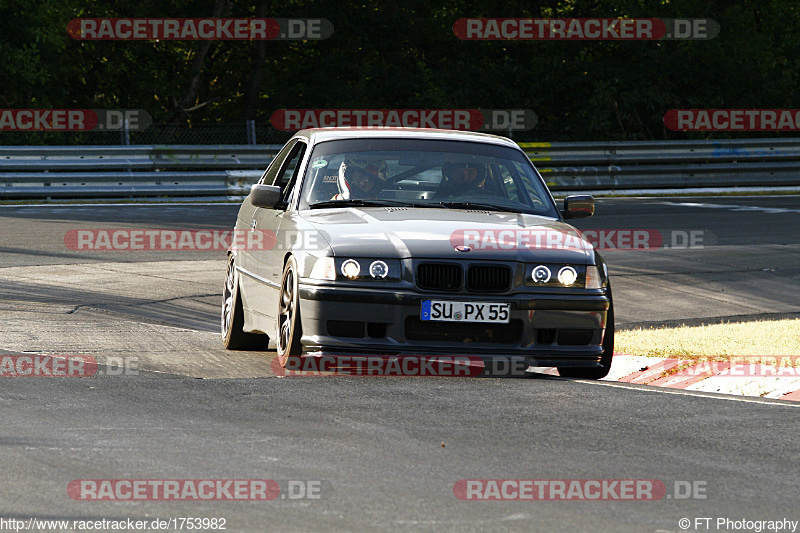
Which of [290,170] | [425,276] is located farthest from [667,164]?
[425,276]

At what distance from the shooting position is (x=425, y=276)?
25.1 ft

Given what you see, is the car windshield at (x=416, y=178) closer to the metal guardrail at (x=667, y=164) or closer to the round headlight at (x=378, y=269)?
the round headlight at (x=378, y=269)

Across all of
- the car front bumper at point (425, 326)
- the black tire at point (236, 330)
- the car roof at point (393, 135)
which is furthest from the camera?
the black tire at point (236, 330)

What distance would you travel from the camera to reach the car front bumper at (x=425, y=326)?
7617mm

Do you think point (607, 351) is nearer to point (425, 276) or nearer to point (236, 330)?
point (425, 276)

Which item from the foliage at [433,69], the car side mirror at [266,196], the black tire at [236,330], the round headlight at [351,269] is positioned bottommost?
the black tire at [236,330]

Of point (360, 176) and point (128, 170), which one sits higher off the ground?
point (360, 176)

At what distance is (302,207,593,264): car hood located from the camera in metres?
7.68

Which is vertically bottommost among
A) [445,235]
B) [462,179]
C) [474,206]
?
[445,235]

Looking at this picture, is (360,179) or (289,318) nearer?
(289,318)

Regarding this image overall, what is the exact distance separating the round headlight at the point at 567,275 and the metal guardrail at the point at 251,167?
1691 centimetres

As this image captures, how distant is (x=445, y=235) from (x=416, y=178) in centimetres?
109

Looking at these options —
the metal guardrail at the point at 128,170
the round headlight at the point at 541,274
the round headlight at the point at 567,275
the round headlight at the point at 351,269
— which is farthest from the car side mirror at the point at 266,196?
the metal guardrail at the point at 128,170

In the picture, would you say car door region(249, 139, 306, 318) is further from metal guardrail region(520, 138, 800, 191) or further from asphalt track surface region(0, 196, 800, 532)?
metal guardrail region(520, 138, 800, 191)
